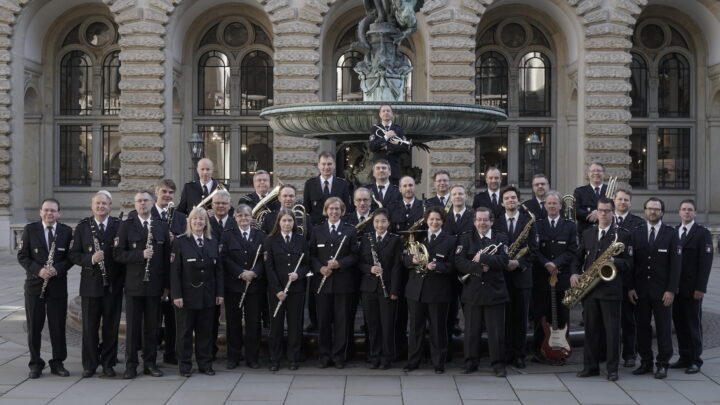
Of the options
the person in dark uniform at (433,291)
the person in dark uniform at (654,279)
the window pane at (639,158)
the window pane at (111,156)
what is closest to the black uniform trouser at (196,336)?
the person in dark uniform at (433,291)

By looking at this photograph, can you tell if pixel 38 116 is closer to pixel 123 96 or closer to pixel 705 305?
pixel 123 96

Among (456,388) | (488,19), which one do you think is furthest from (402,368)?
(488,19)

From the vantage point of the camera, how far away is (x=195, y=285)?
29.2 ft

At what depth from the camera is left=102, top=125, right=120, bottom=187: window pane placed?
28875 millimetres

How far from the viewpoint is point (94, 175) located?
28.6m

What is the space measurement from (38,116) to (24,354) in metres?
19.9

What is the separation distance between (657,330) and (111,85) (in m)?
23.5

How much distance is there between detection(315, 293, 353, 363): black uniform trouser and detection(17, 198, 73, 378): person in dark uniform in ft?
8.71

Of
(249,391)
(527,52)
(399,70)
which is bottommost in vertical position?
(249,391)

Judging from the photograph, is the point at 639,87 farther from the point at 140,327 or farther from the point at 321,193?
the point at 140,327

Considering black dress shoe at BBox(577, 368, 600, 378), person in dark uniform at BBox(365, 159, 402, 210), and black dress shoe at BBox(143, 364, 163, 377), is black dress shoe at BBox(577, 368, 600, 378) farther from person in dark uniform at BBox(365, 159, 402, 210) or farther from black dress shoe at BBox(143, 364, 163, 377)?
black dress shoe at BBox(143, 364, 163, 377)

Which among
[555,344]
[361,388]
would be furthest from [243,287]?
[555,344]

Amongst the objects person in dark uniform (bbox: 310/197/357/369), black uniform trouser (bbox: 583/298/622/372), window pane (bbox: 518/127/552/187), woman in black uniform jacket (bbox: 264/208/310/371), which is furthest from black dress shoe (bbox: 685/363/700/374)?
window pane (bbox: 518/127/552/187)

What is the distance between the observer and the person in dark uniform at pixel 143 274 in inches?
349
